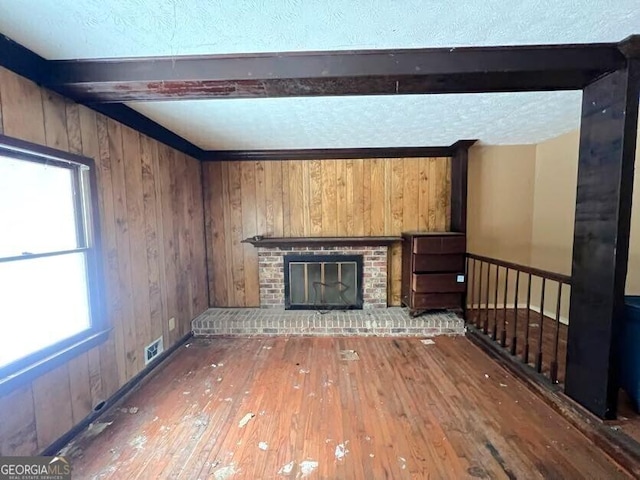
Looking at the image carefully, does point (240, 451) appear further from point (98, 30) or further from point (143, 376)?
point (98, 30)

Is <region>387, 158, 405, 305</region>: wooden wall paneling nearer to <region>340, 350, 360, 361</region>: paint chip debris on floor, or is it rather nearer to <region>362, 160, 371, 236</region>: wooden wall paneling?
<region>362, 160, 371, 236</region>: wooden wall paneling

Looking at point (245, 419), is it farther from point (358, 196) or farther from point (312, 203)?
point (358, 196)

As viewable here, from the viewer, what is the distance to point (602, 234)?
1.69 m

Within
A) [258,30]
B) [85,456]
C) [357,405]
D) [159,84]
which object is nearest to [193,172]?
[159,84]

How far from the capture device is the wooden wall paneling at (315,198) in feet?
12.6

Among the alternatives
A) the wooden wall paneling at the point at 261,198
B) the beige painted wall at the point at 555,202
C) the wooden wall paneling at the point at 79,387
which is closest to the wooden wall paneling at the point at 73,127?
the wooden wall paneling at the point at 79,387

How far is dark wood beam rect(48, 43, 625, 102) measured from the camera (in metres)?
1.57

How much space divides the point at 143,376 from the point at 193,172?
92.8 inches

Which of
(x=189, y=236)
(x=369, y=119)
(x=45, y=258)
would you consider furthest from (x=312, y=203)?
(x=45, y=258)

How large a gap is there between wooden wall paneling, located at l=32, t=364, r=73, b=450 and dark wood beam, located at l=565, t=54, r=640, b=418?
10.9 feet

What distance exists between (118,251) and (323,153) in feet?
8.39

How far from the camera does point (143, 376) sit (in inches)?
98.2

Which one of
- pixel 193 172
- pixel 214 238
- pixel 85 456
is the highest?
pixel 193 172

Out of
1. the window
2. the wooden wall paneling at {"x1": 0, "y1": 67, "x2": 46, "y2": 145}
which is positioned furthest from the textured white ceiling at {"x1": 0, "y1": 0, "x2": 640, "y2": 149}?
the window
